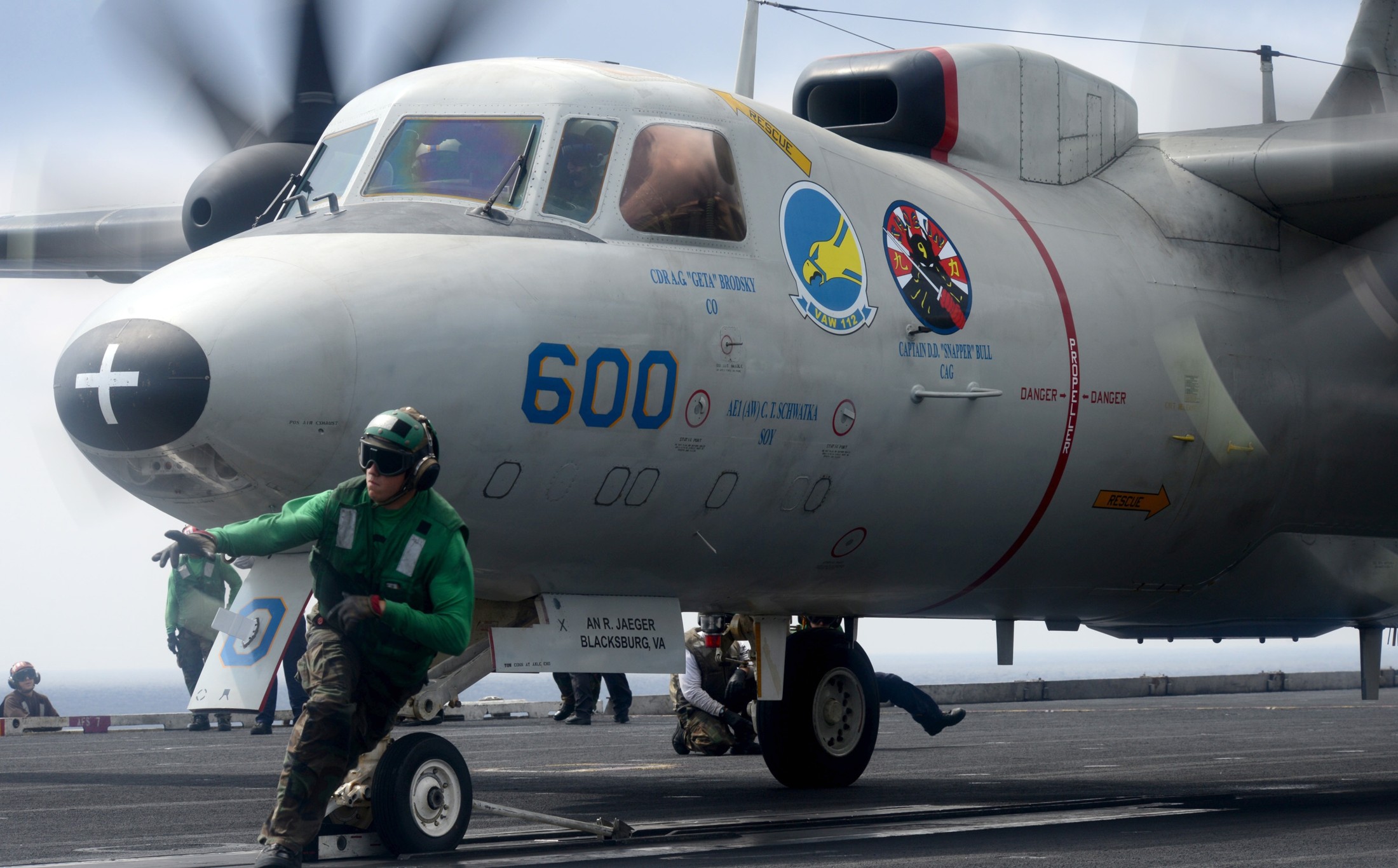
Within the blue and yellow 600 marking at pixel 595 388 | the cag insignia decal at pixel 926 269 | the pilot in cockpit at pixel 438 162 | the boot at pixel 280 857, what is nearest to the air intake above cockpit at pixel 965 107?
the cag insignia decal at pixel 926 269

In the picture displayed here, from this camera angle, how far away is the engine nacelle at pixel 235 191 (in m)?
13.0

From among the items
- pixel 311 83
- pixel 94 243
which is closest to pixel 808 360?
pixel 311 83

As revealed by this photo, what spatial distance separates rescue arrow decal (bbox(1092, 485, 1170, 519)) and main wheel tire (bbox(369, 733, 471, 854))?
16.4 ft

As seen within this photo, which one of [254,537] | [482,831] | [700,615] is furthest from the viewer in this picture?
[700,615]

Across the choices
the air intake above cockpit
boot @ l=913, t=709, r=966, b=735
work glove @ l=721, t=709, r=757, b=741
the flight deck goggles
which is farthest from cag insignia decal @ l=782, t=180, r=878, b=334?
boot @ l=913, t=709, r=966, b=735

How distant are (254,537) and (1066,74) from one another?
27.0ft

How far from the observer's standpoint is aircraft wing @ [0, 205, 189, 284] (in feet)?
53.9

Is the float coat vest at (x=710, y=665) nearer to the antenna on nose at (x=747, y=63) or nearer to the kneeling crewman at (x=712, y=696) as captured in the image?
the kneeling crewman at (x=712, y=696)

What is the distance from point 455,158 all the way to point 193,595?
38.0ft

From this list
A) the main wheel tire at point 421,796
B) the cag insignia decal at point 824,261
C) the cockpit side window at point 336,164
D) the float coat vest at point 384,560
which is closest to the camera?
the float coat vest at point 384,560

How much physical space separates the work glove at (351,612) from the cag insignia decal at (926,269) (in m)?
4.61

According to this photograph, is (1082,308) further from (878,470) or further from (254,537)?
(254,537)

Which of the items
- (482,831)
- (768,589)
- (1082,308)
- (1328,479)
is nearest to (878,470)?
(768,589)

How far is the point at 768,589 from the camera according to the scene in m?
10.5
